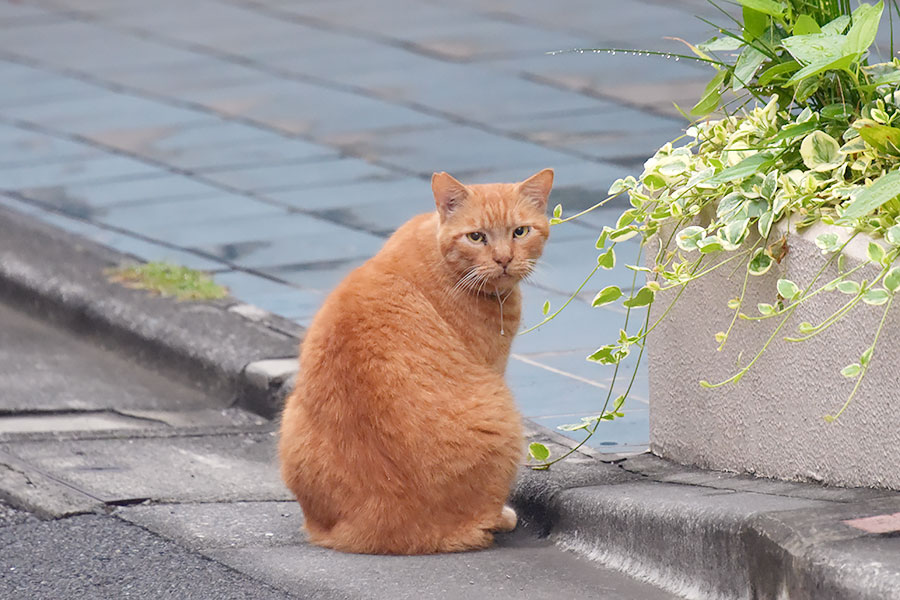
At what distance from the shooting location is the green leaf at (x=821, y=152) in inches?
141

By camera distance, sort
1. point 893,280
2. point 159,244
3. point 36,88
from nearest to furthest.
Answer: point 893,280
point 159,244
point 36,88

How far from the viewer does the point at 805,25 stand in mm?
3672

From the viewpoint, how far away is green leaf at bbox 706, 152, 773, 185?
364 cm

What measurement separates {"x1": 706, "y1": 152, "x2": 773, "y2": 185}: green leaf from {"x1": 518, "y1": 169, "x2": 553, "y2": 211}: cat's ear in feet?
1.79

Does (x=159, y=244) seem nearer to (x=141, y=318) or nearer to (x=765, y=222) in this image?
(x=141, y=318)

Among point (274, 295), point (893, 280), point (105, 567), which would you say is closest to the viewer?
point (893, 280)

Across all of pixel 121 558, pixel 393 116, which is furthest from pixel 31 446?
pixel 393 116

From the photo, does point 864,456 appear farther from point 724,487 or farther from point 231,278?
point 231,278

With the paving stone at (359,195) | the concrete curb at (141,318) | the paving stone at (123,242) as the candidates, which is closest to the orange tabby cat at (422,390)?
the concrete curb at (141,318)

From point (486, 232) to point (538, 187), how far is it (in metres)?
0.23

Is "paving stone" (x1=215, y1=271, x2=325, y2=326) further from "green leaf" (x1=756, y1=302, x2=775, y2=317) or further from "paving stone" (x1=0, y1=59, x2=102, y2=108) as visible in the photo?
"paving stone" (x1=0, y1=59, x2=102, y2=108)

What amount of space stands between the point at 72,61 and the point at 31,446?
21.2ft

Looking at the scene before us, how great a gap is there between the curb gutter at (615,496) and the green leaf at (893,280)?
1.65 feet

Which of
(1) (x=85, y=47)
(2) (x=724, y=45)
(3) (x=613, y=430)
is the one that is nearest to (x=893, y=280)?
(2) (x=724, y=45)
